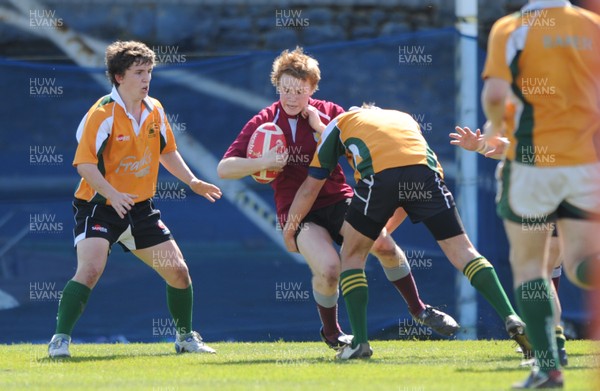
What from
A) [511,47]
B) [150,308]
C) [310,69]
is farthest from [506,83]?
[150,308]

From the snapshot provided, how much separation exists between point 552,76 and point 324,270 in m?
2.45

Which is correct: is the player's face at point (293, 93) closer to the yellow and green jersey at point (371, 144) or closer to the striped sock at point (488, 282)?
the yellow and green jersey at point (371, 144)

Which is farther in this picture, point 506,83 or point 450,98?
point 450,98

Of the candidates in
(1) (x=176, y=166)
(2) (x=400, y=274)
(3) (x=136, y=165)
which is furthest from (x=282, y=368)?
(1) (x=176, y=166)

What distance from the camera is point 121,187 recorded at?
23.4 feet

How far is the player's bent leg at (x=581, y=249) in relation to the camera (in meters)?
4.62

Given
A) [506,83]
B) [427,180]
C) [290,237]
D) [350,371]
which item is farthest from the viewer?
[290,237]

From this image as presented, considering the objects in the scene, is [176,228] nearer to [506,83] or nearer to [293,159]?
[293,159]

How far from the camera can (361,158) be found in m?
6.49

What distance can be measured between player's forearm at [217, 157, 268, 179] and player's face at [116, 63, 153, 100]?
0.72 m

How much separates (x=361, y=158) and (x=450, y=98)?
2.80 metres

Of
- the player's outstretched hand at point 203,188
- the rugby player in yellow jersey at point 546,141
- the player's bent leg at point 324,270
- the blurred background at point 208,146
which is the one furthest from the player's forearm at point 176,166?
the rugby player in yellow jersey at point 546,141

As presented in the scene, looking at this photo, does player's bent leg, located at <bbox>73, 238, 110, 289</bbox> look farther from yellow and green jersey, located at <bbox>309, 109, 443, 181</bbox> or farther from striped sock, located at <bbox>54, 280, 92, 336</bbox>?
yellow and green jersey, located at <bbox>309, 109, 443, 181</bbox>

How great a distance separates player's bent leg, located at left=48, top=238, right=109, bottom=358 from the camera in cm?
694
